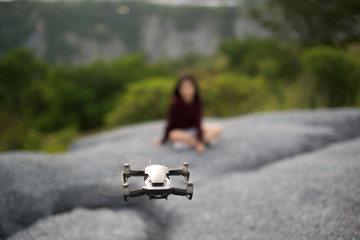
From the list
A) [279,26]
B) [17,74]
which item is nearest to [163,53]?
[17,74]

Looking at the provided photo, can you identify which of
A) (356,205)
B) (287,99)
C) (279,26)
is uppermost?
(279,26)

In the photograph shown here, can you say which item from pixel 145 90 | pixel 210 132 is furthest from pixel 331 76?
pixel 145 90

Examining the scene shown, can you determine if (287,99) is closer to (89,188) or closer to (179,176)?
(89,188)

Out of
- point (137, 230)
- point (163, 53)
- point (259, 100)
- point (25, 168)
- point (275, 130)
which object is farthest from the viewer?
point (163, 53)

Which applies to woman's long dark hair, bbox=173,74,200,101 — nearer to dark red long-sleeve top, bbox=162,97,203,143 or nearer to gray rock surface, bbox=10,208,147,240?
dark red long-sleeve top, bbox=162,97,203,143

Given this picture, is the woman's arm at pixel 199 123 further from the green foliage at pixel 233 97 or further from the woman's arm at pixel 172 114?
the green foliage at pixel 233 97

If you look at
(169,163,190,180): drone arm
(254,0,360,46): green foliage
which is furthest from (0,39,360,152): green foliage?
(169,163,190,180): drone arm

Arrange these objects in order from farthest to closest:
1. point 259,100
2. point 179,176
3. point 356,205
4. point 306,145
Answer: point 259,100, point 306,145, point 356,205, point 179,176
